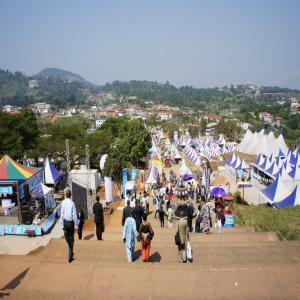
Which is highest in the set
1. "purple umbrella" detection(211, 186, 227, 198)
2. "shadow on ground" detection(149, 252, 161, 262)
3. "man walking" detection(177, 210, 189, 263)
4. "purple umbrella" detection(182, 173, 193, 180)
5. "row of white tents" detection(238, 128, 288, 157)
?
"man walking" detection(177, 210, 189, 263)

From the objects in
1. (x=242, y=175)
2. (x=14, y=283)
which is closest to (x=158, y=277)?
(x=14, y=283)

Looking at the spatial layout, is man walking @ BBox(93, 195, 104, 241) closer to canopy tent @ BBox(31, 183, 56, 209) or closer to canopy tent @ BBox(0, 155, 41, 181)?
canopy tent @ BBox(31, 183, 56, 209)

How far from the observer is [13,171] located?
15039 mm

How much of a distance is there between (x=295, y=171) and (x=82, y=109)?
153005 mm

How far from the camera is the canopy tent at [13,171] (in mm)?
14812

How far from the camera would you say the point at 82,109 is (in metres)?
162

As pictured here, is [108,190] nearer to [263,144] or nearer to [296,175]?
[296,175]

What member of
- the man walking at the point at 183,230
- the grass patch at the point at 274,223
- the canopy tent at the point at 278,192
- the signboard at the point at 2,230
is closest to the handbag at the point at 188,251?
the man walking at the point at 183,230

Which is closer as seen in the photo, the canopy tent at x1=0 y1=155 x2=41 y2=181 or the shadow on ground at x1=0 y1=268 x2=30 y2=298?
the shadow on ground at x1=0 y1=268 x2=30 y2=298

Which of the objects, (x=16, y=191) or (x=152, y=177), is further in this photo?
(x=152, y=177)

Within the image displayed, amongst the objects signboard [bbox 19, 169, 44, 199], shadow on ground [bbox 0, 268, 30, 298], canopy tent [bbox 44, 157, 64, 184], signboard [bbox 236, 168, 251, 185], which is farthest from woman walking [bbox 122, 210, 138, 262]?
signboard [bbox 236, 168, 251, 185]

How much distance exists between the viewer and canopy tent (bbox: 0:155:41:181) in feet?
48.6

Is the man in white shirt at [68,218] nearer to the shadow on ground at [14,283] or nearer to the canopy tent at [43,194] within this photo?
the shadow on ground at [14,283]

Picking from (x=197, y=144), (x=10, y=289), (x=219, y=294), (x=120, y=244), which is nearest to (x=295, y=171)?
(x=120, y=244)
